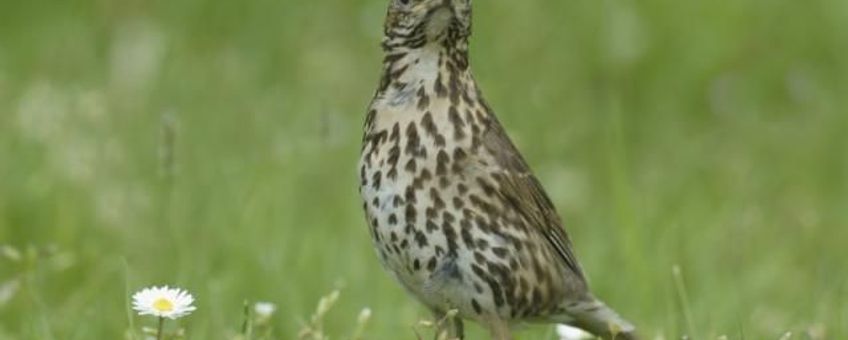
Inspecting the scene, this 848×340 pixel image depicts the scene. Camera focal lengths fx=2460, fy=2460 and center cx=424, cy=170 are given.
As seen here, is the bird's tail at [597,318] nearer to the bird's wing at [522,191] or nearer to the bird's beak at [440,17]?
the bird's wing at [522,191]

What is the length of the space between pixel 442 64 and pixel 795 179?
4767mm

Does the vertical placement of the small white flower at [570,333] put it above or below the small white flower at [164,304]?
above

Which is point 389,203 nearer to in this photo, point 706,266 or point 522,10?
point 706,266

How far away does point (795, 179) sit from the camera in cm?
1089

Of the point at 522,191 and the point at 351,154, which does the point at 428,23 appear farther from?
the point at 351,154

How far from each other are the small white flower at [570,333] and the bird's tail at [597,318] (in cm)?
4

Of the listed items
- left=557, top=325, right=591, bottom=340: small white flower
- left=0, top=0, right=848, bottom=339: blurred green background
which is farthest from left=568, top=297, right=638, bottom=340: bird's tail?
left=0, top=0, right=848, bottom=339: blurred green background

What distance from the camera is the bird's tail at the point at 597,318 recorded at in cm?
695

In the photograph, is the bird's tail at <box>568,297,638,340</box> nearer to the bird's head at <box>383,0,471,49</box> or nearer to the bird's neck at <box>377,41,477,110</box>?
the bird's neck at <box>377,41,477,110</box>

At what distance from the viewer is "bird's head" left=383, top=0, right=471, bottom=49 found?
247 inches

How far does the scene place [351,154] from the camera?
33.9ft

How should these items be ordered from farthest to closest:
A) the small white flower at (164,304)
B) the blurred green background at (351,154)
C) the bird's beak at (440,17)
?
the blurred green background at (351,154)
the bird's beak at (440,17)
the small white flower at (164,304)

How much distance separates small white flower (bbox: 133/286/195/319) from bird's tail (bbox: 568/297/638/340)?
1443 millimetres

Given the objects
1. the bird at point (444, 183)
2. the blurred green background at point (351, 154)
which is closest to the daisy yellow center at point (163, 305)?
the blurred green background at point (351, 154)
